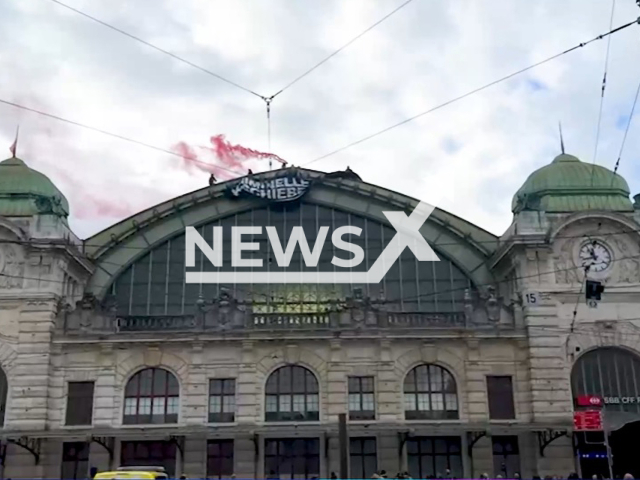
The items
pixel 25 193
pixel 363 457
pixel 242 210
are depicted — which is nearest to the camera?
pixel 363 457

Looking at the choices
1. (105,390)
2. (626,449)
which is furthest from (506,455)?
(105,390)

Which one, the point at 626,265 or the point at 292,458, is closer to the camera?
the point at 292,458

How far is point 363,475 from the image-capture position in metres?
36.8

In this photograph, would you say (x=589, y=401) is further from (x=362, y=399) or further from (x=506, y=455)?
(x=362, y=399)

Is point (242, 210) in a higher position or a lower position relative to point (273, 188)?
lower

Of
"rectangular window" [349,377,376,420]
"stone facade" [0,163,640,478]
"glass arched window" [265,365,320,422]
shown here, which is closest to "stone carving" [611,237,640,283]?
"stone facade" [0,163,640,478]

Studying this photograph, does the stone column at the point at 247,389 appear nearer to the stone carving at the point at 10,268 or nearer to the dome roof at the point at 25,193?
the stone carving at the point at 10,268

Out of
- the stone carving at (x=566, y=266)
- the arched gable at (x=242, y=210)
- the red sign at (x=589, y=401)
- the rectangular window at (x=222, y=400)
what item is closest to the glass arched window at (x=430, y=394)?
the red sign at (x=589, y=401)

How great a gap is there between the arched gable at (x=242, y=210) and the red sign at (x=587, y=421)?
32.6ft

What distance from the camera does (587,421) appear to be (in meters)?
35.6

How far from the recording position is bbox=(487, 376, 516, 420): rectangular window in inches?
1471

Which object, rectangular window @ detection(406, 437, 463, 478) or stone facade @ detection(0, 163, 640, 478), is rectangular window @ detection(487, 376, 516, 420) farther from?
rectangular window @ detection(406, 437, 463, 478)

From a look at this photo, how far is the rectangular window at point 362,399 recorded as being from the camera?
122ft

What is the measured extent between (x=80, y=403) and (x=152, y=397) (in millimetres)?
3378
